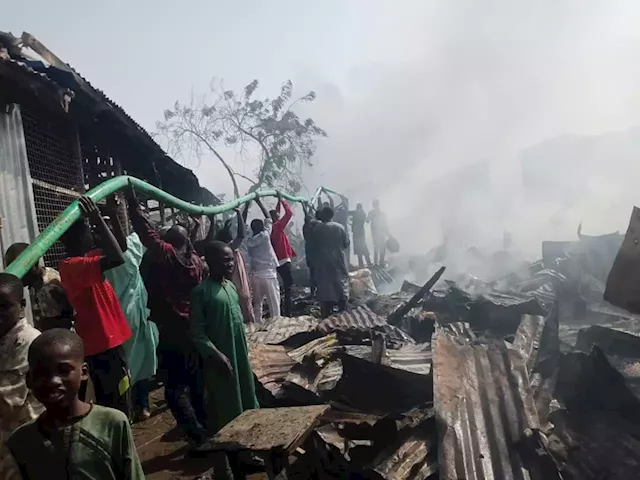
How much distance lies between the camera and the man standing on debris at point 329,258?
8266 millimetres

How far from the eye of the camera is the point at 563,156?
22.9 meters

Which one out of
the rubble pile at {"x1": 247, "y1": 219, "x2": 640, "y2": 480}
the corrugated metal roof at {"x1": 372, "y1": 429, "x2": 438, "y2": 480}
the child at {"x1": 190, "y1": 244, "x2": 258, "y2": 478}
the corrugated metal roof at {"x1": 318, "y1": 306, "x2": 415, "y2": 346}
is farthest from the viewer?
the corrugated metal roof at {"x1": 318, "y1": 306, "x2": 415, "y2": 346}

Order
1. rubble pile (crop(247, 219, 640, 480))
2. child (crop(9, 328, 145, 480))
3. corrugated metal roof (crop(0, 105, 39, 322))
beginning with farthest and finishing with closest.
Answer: corrugated metal roof (crop(0, 105, 39, 322)), rubble pile (crop(247, 219, 640, 480)), child (crop(9, 328, 145, 480))

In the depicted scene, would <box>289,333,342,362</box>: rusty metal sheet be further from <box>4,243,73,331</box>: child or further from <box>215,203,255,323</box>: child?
<box>4,243,73,331</box>: child

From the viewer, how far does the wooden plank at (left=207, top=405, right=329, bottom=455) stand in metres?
2.65

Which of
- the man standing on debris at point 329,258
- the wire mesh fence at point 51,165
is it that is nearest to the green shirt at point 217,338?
the wire mesh fence at point 51,165

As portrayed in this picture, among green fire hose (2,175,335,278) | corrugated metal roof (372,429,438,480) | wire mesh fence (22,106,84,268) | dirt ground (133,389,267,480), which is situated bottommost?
dirt ground (133,389,267,480)

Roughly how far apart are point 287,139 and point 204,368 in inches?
731

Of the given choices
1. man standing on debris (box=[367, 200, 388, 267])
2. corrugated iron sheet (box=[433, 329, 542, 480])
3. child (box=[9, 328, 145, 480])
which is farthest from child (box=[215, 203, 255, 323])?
man standing on debris (box=[367, 200, 388, 267])

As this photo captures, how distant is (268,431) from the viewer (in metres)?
2.82

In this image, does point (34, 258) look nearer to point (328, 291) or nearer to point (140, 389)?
point (140, 389)

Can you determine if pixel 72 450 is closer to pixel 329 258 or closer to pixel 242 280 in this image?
pixel 242 280

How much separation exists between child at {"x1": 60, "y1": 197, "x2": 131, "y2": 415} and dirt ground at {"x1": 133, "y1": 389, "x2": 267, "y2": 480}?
0.63m

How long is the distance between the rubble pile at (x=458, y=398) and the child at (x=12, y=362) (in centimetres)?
194
